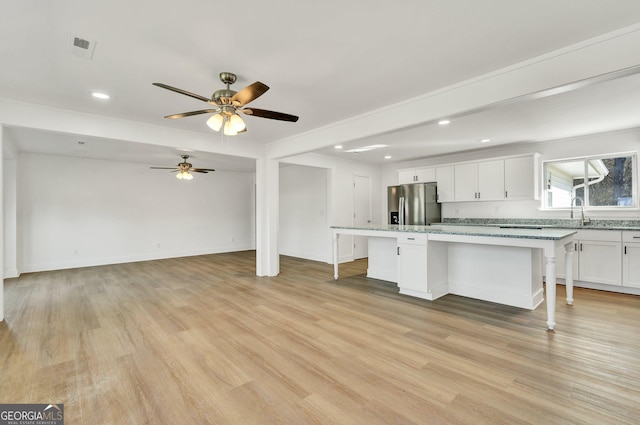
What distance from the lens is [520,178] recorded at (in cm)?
547

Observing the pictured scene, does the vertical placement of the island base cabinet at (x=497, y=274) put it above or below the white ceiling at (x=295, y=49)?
below

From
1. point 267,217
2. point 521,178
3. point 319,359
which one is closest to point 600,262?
point 521,178

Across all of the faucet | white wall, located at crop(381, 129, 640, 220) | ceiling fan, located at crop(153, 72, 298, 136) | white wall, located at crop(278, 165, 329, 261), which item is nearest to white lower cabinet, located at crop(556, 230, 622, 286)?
the faucet

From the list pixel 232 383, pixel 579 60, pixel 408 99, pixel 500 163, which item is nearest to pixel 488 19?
pixel 579 60

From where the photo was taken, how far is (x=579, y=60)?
2297 mm

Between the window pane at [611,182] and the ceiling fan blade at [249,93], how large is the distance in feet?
19.6

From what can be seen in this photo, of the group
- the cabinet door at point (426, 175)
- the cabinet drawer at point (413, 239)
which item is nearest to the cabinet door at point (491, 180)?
the cabinet door at point (426, 175)

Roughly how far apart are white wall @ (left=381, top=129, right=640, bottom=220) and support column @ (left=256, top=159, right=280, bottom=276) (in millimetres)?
3843

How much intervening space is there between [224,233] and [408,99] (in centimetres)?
715

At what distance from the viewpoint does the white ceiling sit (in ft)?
6.30

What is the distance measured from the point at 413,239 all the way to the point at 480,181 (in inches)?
111

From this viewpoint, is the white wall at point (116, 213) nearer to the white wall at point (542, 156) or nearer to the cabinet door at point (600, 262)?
the white wall at point (542, 156)

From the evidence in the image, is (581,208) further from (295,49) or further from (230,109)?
(230,109)

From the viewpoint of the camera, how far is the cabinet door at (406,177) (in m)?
7.01
